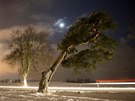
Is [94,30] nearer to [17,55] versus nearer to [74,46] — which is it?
[74,46]

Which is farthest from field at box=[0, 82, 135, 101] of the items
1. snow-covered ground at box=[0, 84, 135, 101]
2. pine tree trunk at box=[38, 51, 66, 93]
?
pine tree trunk at box=[38, 51, 66, 93]

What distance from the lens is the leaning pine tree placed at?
31562 millimetres

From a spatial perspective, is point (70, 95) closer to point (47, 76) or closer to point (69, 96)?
point (69, 96)

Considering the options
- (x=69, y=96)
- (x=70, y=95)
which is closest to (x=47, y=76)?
(x=70, y=95)

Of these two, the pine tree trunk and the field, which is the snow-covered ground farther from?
the pine tree trunk

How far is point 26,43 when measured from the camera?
62281 mm

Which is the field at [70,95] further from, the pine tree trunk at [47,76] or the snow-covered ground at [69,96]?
the pine tree trunk at [47,76]

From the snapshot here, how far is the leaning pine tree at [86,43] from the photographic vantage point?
3156 centimetres

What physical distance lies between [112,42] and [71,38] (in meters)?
4.38

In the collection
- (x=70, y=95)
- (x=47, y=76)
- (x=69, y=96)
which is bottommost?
(x=69, y=96)

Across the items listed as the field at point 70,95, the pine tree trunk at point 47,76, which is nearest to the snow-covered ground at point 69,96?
the field at point 70,95

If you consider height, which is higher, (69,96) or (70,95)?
(70,95)

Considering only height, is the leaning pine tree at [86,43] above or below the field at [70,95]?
above

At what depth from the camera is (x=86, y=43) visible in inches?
1300
